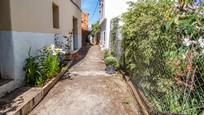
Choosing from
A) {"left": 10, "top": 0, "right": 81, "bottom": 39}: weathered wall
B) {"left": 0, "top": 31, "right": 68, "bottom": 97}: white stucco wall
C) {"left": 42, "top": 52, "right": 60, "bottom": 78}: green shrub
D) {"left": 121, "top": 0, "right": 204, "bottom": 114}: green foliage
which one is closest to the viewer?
{"left": 121, "top": 0, "right": 204, "bottom": 114}: green foliage

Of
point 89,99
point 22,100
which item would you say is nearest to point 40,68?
point 22,100

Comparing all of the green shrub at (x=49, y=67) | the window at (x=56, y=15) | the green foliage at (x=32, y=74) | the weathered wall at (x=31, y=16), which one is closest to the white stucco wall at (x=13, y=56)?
the green foliage at (x=32, y=74)

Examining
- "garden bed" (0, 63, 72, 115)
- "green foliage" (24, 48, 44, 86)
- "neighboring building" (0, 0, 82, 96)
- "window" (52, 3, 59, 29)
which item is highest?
"window" (52, 3, 59, 29)

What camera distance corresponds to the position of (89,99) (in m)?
5.09

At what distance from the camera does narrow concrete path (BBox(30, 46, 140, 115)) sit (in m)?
4.40

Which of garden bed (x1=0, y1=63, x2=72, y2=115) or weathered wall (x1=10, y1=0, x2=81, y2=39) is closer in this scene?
garden bed (x1=0, y1=63, x2=72, y2=115)

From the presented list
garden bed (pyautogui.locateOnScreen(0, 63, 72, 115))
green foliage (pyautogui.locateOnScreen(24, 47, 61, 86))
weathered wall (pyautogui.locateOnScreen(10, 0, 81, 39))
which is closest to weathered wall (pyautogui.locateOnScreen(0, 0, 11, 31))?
weathered wall (pyautogui.locateOnScreen(10, 0, 81, 39))

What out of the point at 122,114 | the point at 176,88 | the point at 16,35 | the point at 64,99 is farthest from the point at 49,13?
the point at 176,88

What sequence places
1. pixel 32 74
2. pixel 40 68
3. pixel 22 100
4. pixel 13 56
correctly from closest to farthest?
pixel 22 100 < pixel 13 56 < pixel 32 74 < pixel 40 68

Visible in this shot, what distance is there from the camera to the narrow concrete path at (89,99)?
440 centimetres

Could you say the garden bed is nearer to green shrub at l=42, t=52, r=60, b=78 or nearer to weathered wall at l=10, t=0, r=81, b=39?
green shrub at l=42, t=52, r=60, b=78

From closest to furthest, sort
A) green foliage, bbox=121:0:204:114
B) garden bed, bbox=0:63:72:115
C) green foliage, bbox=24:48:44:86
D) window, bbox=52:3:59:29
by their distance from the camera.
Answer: green foliage, bbox=121:0:204:114, garden bed, bbox=0:63:72:115, green foliage, bbox=24:48:44:86, window, bbox=52:3:59:29

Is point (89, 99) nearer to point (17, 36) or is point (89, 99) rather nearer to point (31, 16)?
point (17, 36)

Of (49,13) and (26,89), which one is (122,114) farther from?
(49,13)
